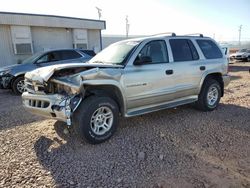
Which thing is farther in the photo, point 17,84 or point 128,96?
point 17,84

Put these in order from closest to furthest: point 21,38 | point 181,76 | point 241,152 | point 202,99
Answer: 1. point 241,152
2. point 181,76
3. point 202,99
4. point 21,38

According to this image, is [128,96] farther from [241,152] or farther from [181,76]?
[241,152]

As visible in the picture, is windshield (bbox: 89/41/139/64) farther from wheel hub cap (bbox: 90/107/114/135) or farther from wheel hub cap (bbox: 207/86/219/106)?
wheel hub cap (bbox: 207/86/219/106)

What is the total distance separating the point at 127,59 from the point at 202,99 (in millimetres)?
2484

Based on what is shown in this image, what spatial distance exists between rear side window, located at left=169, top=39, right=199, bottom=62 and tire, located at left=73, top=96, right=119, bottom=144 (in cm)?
199

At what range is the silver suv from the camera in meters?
3.75

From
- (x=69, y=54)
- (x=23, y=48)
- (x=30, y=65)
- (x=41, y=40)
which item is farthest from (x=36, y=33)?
(x=30, y=65)

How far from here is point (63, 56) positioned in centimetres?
927

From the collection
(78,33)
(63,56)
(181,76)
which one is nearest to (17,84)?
(63,56)

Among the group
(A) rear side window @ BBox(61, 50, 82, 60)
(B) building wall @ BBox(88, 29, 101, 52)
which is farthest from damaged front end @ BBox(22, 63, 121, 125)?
(B) building wall @ BBox(88, 29, 101, 52)

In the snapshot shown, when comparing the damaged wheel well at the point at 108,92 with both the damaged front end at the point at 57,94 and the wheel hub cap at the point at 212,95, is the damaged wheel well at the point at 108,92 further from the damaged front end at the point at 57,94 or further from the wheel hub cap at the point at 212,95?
the wheel hub cap at the point at 212,95

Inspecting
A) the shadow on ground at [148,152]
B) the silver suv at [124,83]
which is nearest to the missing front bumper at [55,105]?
the silver suv at [124,83]

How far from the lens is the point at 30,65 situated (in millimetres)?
8617

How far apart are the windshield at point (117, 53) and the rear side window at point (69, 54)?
4.44 metres
